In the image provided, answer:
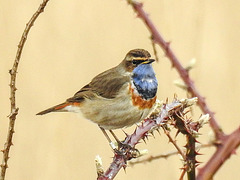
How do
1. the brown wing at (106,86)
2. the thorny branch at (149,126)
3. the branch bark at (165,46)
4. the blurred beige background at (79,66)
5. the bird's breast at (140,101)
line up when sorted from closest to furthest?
1. the thorny branch at (149,126)
2. the branch bark at (165,46)
3. the bird's breast at (140,101)
4. the brown wing at (106,86)
5. the blurred beige background at (79,66)

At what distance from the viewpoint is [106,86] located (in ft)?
10.4

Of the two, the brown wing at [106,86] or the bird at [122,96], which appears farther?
the brown wing at [106,86]

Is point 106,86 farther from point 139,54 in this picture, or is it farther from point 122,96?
point 139,54

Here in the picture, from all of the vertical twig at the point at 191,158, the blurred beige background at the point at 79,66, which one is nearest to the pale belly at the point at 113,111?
the blurred beige background at the point at 79,66

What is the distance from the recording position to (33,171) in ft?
13.6

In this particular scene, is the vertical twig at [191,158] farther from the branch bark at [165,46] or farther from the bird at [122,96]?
the bird at [122,96]

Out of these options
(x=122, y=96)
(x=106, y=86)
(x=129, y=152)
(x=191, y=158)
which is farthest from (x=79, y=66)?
(x=191, y=158)

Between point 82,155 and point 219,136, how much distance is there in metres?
3.22

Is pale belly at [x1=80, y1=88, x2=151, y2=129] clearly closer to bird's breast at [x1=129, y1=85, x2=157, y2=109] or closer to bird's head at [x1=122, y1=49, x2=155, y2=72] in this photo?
bird's breast at [x1=129, y1=85, x2=157, y2=109]

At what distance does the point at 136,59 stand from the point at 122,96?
227 millimetres

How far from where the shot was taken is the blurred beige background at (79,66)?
414 cm

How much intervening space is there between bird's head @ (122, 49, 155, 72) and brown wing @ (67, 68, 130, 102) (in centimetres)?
→ 7

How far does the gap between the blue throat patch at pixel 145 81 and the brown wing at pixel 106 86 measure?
0.08 meters

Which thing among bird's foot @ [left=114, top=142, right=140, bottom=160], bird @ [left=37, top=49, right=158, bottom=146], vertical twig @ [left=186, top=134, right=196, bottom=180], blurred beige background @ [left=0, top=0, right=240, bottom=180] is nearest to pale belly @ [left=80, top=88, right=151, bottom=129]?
bird @ [left=37, top=49, right=158, bottom=146]
